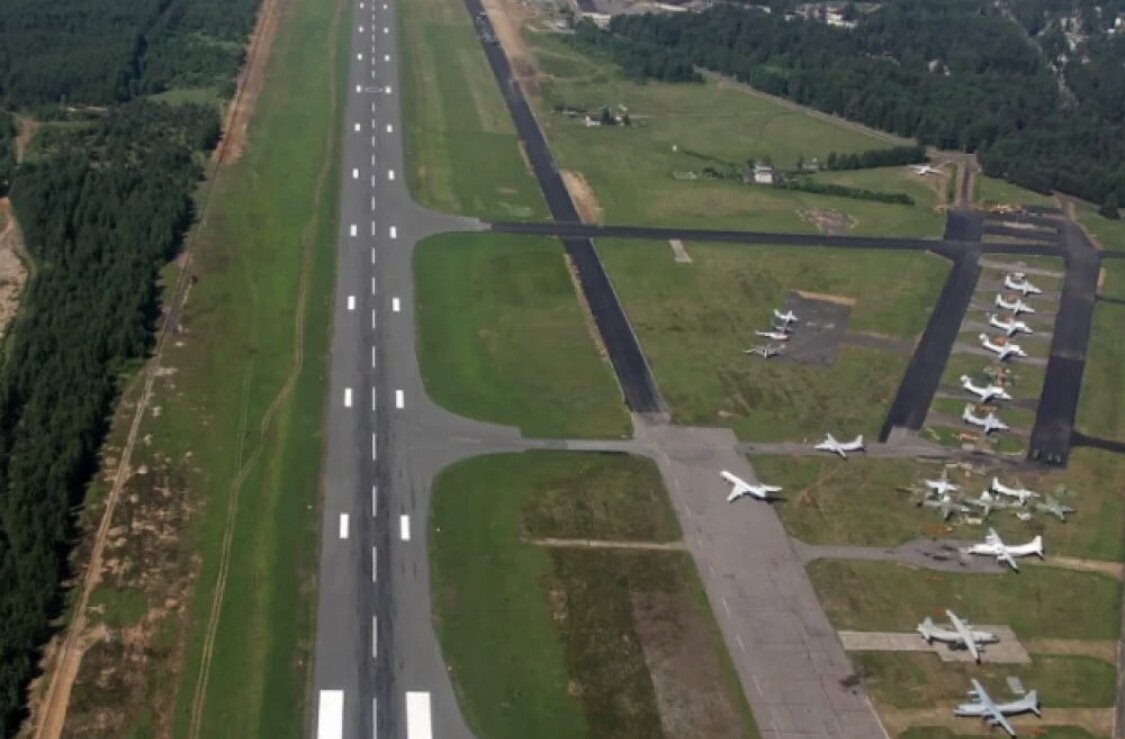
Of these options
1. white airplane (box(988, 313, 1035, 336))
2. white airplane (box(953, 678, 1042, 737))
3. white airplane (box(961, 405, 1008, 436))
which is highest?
white airplane (box(988, 313, 1035, 336))

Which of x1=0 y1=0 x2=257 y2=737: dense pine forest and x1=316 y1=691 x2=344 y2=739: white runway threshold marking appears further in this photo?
x1=0 y1=0 x2=257 y2=737: dense pine forest

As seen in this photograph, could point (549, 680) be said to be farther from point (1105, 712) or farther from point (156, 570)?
point (1105, 712)

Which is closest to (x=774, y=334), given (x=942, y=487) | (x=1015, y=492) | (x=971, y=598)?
(x=942, y=487)

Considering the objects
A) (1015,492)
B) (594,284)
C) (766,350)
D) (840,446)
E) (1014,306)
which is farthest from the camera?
(1014,306)

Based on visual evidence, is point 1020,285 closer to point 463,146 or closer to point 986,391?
point 986,391

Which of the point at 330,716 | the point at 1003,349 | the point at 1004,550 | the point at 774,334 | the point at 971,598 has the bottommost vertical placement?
the point at 971,598

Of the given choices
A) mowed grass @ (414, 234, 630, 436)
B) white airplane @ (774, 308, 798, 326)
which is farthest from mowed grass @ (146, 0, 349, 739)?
white airplane @ (774, 308, 798, 326)

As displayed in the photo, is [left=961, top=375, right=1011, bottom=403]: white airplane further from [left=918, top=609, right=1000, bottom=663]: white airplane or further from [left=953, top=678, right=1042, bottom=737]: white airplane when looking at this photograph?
[left=953, top=678, right=1042, bottom=737]: white airplane
